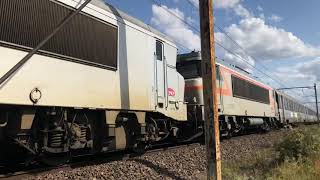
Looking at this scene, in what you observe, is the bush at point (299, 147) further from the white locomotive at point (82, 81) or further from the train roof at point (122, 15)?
the train roof at point (122, 15)

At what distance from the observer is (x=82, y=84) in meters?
8.50

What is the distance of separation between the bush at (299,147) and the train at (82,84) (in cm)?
324

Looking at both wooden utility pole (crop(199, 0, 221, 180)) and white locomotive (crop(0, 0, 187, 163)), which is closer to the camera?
white locomotive (crop(0, 0, 187, 163))

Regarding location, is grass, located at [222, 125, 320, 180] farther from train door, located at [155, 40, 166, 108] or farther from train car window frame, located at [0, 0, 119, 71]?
train car window frame, located at [0, 0, 119, 71]

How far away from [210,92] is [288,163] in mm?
3456

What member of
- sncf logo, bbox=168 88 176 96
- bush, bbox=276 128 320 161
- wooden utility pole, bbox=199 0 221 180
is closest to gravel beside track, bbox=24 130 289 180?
wooden utility pole, bbox=199 0 221 180

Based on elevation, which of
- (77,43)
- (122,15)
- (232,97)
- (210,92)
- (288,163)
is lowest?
(288,163)

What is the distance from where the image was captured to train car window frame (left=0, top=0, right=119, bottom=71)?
7393 millimetres

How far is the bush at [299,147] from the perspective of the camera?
1139cm

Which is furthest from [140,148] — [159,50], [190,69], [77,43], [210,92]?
[190,69]

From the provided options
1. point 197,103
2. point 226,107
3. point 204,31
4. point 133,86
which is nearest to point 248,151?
point 197,103

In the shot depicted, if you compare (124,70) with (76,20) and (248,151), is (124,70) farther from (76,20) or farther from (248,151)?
(248,151)

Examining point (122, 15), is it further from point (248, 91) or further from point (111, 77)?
point (248, 91)

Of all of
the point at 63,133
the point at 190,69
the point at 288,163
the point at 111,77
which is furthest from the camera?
the point at 190,69
